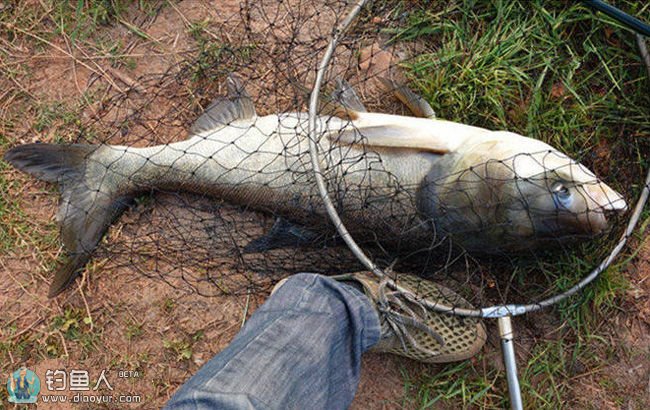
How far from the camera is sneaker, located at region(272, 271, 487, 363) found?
3.16 m

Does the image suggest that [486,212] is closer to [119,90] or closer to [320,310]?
[320,310]

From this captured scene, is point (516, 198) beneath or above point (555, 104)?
beneath

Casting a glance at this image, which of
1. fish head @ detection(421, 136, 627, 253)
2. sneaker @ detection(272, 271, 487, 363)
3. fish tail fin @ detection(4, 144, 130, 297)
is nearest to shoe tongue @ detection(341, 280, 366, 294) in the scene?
sneaker @ detection(272, 271, 487, 363)

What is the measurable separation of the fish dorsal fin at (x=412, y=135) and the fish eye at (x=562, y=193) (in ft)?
1.62

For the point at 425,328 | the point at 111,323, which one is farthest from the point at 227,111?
the point at 425,328

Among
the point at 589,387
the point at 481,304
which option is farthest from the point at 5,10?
the point at 589,387

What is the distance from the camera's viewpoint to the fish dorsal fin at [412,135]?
310 centimetres

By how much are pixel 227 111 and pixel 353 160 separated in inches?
33.5

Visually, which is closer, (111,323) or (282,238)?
(282,238)

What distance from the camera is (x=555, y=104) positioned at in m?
3.45

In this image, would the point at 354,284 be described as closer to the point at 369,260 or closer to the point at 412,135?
the point at 369,260

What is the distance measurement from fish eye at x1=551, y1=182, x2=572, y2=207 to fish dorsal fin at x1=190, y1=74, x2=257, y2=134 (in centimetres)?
166

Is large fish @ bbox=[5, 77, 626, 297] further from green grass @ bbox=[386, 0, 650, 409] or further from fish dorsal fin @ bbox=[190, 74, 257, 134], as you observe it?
green grass @ bbox=[386, 0, 650, 409]

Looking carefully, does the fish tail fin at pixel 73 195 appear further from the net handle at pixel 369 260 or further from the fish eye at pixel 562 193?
the fish eye at pixel 562 193
